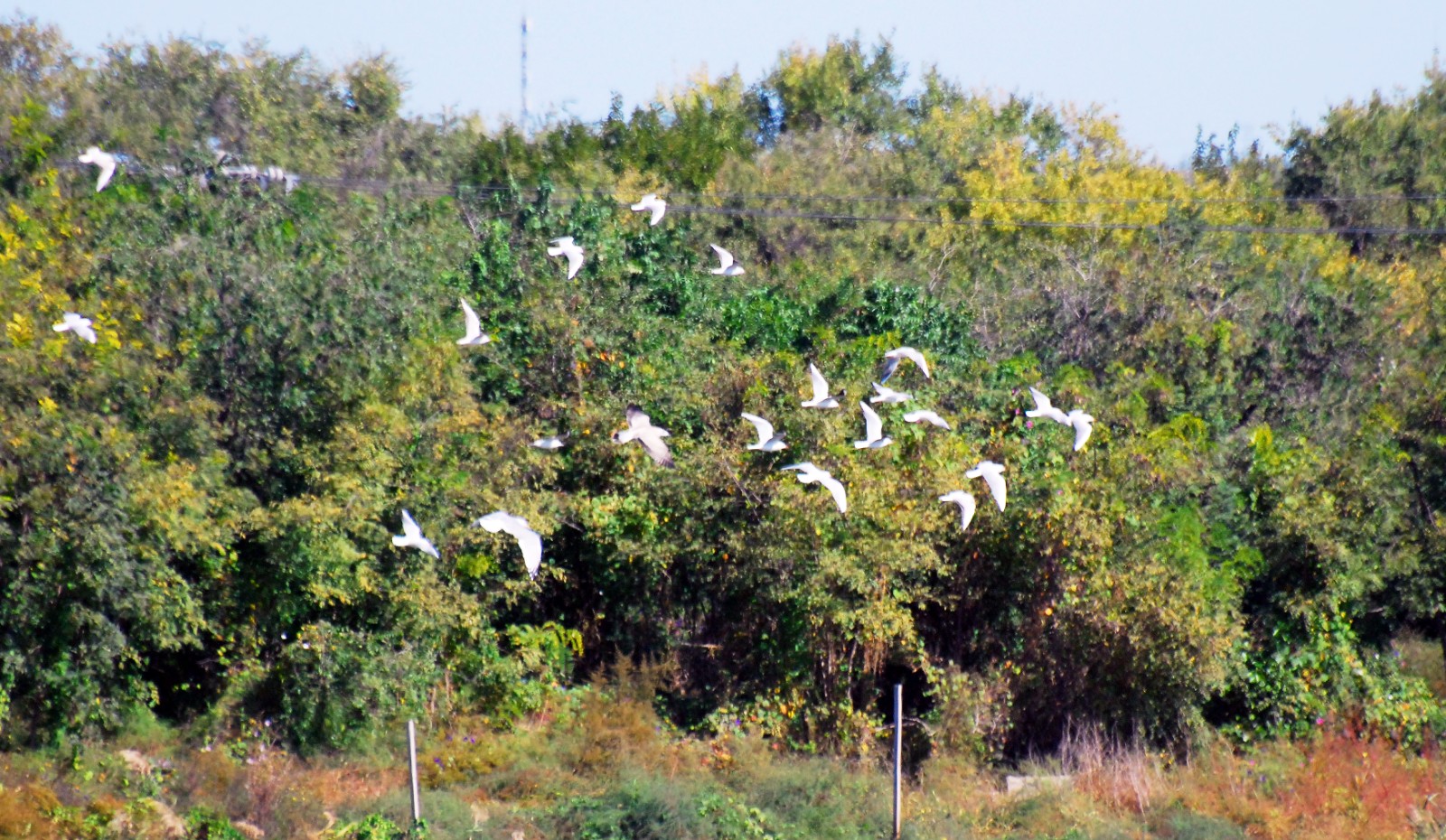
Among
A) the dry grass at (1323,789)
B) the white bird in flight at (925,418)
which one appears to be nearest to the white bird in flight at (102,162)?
the white bird in flight at (925,418)

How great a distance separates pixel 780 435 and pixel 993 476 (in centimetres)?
205

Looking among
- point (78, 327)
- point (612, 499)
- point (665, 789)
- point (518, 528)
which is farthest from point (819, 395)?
point (78, 327)

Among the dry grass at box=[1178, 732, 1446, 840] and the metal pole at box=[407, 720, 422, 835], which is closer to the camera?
the metal pole at box=[407, 720, 422, 835]

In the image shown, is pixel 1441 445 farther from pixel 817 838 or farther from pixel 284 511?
pixel 284 511

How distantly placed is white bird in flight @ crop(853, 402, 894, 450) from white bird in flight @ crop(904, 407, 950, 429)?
0.27 metres

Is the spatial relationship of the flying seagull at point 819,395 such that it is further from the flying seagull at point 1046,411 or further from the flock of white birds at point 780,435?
the flying seagull at point 1046,411

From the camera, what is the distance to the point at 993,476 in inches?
512

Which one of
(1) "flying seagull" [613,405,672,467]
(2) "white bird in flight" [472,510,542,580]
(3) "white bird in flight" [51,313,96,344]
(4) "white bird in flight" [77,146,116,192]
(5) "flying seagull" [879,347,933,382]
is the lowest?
(2) "white bird in flight" [472,510,542,580]

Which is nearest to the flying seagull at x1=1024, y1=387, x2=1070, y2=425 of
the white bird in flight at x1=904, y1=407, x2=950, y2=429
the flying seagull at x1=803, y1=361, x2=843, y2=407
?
the white bird in flight at x1=904, y1=407, x2=950, y2=429

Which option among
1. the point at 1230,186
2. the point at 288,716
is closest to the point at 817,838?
the point at 288,716

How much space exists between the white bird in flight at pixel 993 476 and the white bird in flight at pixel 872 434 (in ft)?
2.52

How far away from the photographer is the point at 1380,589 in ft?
49.2

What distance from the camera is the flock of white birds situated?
1177 centimetres

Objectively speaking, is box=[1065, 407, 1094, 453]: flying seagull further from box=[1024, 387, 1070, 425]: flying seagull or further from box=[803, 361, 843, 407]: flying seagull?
box=[803, 361, 843, 407]: flying seagull
